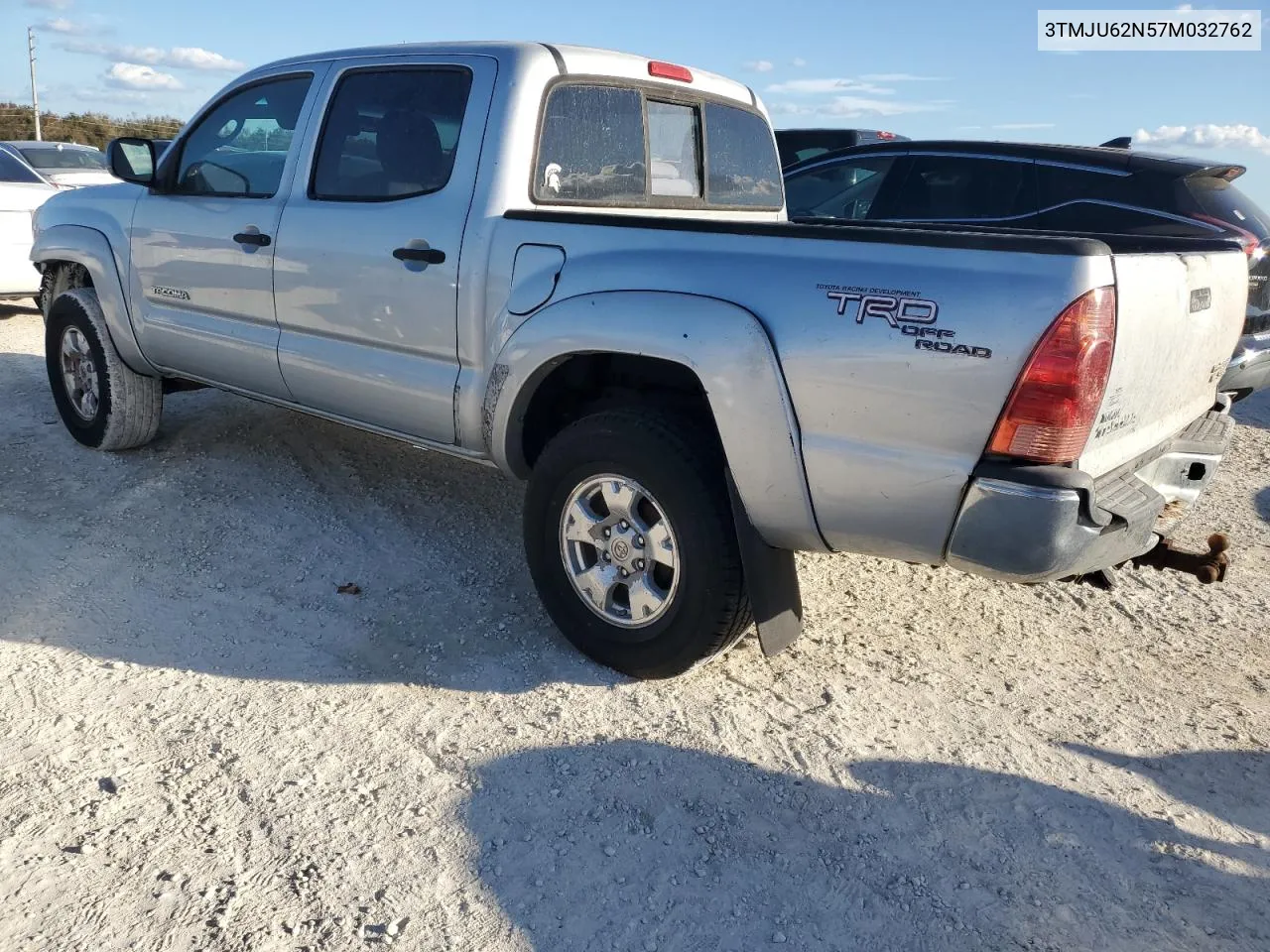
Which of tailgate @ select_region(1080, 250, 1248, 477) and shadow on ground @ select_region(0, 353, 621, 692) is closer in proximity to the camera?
tailgate @ select_region(1080, 250, 1248, 477)

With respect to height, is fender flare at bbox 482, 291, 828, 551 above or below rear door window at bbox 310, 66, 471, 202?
below

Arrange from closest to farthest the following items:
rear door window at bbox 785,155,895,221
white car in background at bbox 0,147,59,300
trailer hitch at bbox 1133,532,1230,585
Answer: trailer hitch at bbox 1133,532,1230,585
rear door window at bbox 785,155,895,221
white car in background at bbox 0,147,59,300

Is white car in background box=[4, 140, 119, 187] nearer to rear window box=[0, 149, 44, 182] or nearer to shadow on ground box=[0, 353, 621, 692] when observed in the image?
rear window box=[0, 149, 44, 182]

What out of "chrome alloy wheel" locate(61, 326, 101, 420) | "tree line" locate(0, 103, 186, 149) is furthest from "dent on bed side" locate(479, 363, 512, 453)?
"tree line" locate(0, 103, 186, 149)

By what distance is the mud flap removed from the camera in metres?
3.11

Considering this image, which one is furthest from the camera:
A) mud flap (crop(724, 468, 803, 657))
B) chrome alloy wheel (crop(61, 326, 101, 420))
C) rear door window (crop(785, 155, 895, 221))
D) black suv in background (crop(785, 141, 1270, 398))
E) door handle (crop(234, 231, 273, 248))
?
rear door window (crop(785, 155, 895, 221))

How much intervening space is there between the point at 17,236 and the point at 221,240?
17.7 feet

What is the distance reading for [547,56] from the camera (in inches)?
146

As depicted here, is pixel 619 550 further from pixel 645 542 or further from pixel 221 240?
pixel 221 240

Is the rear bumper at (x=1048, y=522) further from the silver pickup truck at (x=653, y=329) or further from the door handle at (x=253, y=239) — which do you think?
the door handle at (x=253, y=239)

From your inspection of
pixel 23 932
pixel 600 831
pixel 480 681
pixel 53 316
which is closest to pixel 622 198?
pixel 480 681

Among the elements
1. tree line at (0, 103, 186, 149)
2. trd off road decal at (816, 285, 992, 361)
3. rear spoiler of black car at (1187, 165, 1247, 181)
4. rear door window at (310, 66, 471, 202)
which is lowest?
tree line at (0, 103, 186, 149)

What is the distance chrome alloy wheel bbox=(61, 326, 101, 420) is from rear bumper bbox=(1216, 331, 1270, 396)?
230 inches

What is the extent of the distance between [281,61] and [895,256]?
303 centimetres
